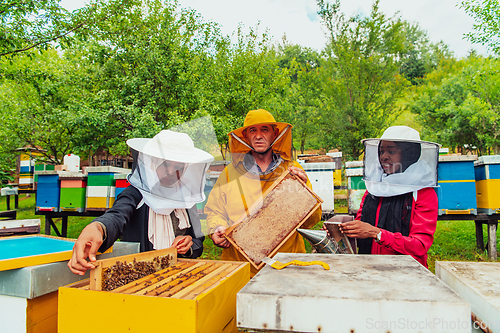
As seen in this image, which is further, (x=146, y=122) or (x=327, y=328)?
(x=146, y=122)

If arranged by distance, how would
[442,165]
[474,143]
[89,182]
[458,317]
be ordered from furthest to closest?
[474,143] < [89,182] < [442,165] < [458,317]

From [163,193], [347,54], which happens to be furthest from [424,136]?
[163,193]

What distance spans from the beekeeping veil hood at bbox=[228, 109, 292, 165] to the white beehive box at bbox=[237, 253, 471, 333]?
1.64 metres

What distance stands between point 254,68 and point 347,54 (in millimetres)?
4020

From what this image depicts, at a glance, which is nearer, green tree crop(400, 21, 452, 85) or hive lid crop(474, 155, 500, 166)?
hive lid crop(474, 155, 500, 166)

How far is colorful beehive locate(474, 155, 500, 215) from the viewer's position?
4.62 m

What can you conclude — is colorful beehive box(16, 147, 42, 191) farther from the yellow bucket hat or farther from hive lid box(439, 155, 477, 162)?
hive lid box(439, 155, 477, 162)

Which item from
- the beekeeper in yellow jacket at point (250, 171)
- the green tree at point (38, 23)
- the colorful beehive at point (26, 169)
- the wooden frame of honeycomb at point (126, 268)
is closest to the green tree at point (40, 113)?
the colorful beehive at point (26, 169)

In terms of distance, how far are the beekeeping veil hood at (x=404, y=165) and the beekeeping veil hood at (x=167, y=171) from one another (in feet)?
4.16

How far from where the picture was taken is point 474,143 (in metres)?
18.0

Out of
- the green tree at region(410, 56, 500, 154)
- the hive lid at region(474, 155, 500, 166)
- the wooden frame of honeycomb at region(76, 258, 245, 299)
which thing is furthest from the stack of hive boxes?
the green tree at region(410, 56, 500, 154)

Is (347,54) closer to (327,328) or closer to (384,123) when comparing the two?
(384,123)

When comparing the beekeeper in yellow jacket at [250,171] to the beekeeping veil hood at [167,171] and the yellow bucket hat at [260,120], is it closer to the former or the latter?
the yellow bucket hat at [260,120]

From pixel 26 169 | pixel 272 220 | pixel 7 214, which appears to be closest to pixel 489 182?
pixel 272 220
